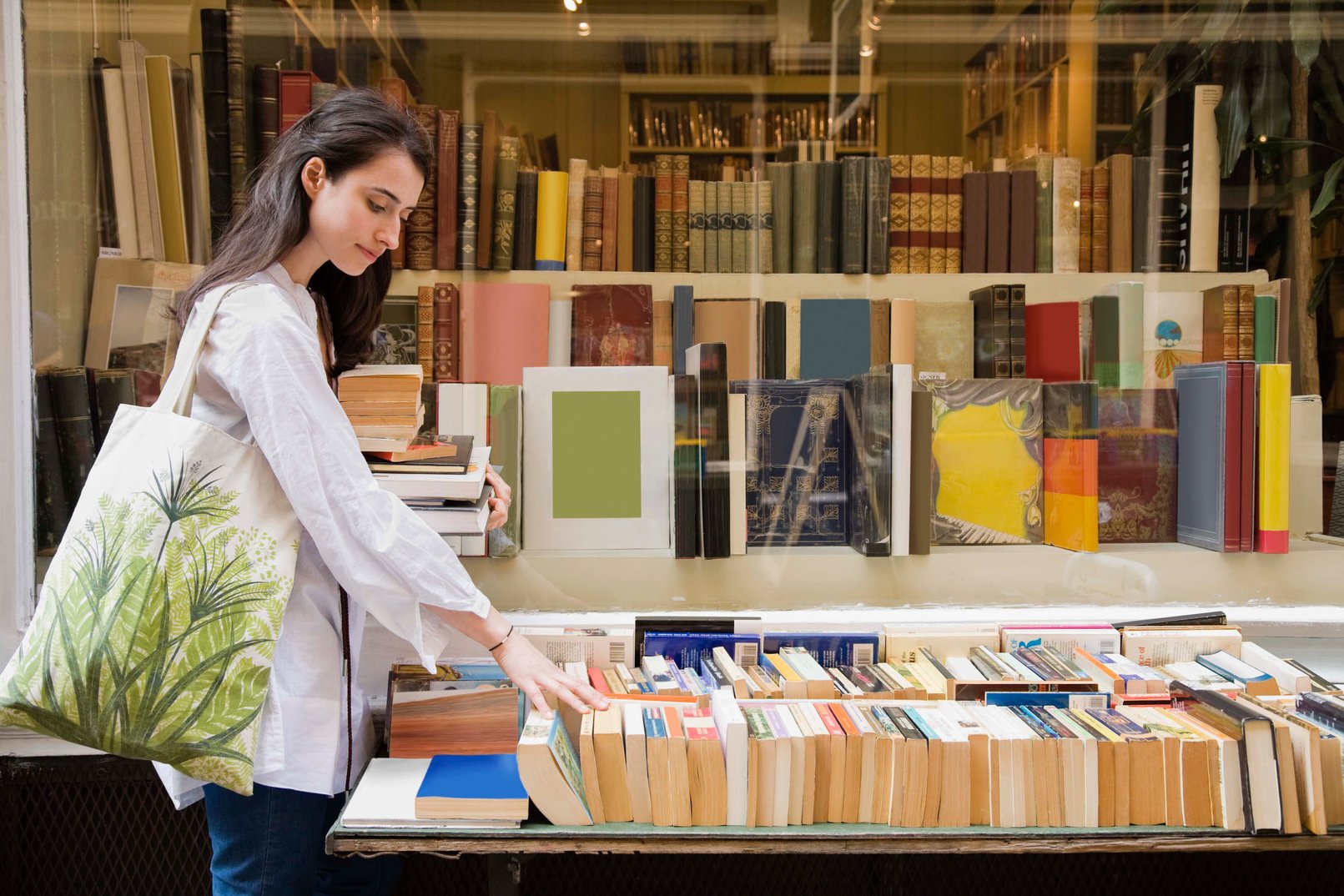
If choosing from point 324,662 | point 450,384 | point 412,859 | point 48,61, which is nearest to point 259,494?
point 324,662

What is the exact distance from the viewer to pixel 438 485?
166cm

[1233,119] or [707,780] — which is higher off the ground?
[1233,119]

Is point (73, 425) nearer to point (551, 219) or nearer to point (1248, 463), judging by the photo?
point (551, 219)

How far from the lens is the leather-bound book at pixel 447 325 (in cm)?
230

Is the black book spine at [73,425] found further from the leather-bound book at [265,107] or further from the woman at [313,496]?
the woman at [313,496]

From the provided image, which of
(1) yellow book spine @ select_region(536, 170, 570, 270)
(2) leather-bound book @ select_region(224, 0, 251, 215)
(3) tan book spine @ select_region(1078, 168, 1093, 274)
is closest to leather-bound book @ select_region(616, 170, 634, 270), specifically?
(1) yellow book spine @ select_region(536, 170, 570, 270)

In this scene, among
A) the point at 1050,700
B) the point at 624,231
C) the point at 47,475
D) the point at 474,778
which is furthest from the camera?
the point at 624,231

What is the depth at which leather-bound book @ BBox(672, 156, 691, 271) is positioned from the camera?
232 centimetres

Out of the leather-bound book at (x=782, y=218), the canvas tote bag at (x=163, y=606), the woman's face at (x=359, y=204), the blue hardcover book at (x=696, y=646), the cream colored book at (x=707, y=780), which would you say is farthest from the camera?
the leather-bound book at (x=782, y=218)

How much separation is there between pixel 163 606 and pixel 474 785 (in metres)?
0.51

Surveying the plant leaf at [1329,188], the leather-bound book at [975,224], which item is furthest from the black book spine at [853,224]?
the plant leaf at [1329,188]

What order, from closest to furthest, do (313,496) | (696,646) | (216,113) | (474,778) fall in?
(313,496), (474,778), (696,646), (216,113)

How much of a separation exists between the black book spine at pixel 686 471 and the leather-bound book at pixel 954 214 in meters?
0.66

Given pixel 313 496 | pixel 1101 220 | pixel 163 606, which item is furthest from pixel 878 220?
pixel 163 606
